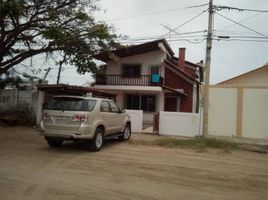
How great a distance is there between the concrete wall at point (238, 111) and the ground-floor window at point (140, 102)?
10.3m

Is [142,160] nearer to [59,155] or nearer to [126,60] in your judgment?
[59,155]

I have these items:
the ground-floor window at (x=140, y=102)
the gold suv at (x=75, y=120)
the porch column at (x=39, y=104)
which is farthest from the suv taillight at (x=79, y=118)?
the ground-floor window at (x=140, y=102)

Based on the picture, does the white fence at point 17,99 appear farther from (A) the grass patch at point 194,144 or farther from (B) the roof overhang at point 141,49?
(A) the grass patch at point 194,144

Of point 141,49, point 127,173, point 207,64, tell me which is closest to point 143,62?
point 141,49

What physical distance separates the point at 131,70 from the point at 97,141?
16.9 meters

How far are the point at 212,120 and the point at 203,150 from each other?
4526 mm

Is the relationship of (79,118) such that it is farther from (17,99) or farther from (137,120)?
(17,99)

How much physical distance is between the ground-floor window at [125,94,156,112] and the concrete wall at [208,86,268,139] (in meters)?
10.3

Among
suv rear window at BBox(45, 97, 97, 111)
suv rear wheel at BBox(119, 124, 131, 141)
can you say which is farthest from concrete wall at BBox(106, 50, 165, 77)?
suv rear window at BBox(45, 97, 97, 111)

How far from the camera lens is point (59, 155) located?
10312 mm

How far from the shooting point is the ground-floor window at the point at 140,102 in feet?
87.8

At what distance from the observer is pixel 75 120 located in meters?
10.6

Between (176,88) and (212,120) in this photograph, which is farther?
(176,88)

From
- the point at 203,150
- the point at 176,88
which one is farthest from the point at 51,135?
the point at 176,88
